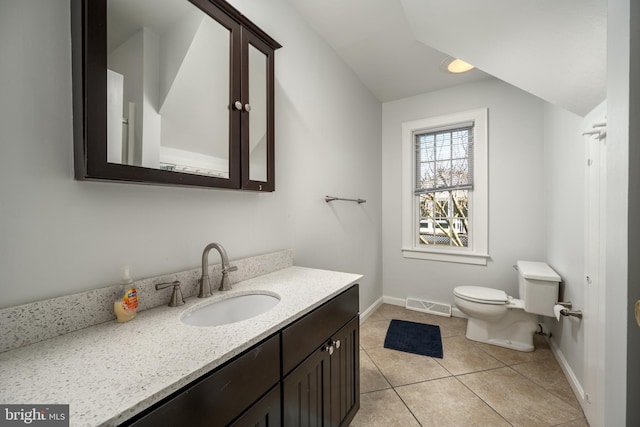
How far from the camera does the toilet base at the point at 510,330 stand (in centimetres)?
212

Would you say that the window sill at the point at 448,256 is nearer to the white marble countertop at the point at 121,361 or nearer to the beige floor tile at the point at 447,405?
the beige floor tile at the point at 447,405

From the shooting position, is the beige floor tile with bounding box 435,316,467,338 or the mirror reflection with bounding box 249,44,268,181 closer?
the mirror reflection with bounding box 249,44,268,181

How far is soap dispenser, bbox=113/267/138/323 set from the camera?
82 cm

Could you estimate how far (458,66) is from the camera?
2350mm

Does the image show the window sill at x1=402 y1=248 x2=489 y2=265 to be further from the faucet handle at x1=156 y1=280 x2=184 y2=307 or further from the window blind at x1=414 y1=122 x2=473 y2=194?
the faucet handle at x1=156 y1=280 x2=184 y2=307

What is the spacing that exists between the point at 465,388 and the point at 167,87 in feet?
7.85

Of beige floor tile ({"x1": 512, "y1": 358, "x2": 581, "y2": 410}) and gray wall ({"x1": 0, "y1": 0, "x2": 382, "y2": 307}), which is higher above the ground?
gray wall ({"x1": 0, "y1": 0, "x2": 382, "y2": 307})

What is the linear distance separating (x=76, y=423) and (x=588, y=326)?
2.11 m

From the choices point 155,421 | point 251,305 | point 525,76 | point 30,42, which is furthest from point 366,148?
point 155,421

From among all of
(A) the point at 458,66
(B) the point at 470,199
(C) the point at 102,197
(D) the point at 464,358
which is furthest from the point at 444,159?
(C) the point at 102,197

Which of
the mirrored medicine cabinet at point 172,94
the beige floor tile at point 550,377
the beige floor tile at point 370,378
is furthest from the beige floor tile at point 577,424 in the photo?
the mirrored medicine cabinet at point 172,94

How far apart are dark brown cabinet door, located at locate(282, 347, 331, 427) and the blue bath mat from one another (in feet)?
4.18

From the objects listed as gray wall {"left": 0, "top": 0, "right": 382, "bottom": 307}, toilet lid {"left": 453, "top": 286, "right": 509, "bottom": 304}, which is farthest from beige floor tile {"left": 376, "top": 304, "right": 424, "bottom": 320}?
gray wall {"left": 0, "top": 0, "right": 382, "bottom": 307}

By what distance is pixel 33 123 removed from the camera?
2.37 feet
